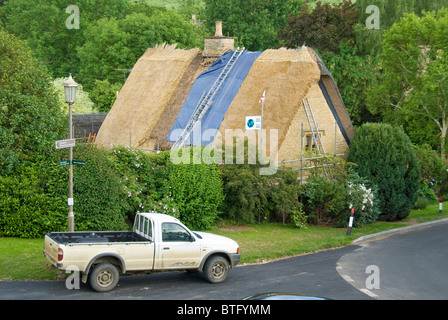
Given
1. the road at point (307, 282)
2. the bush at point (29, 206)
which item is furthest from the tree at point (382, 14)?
the bush at point (29, 206)

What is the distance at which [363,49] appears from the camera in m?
52.1

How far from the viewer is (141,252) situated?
50.3ft

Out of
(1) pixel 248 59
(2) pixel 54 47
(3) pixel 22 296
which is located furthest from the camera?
(2) pixel 54 47

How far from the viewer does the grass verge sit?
16.5 m

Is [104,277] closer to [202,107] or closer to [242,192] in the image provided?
[242,192]

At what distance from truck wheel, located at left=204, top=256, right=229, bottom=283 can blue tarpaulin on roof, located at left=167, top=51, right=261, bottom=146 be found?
12.8 m

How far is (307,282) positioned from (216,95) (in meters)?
16.3

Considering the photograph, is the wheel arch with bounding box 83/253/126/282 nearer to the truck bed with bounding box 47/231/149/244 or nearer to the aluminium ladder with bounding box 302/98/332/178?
the truck bed with bounding box 47/231/149/244

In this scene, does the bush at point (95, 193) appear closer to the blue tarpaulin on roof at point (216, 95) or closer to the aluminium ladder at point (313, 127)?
the blue tarpaulin on roof at point (216, 95)

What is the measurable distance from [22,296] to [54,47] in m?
58.9

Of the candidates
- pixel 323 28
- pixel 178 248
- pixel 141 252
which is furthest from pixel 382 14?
pixel 141 252

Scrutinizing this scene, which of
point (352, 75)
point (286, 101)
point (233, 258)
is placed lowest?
point (233, 258)

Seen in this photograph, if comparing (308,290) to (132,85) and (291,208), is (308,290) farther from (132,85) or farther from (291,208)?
(132,85)
